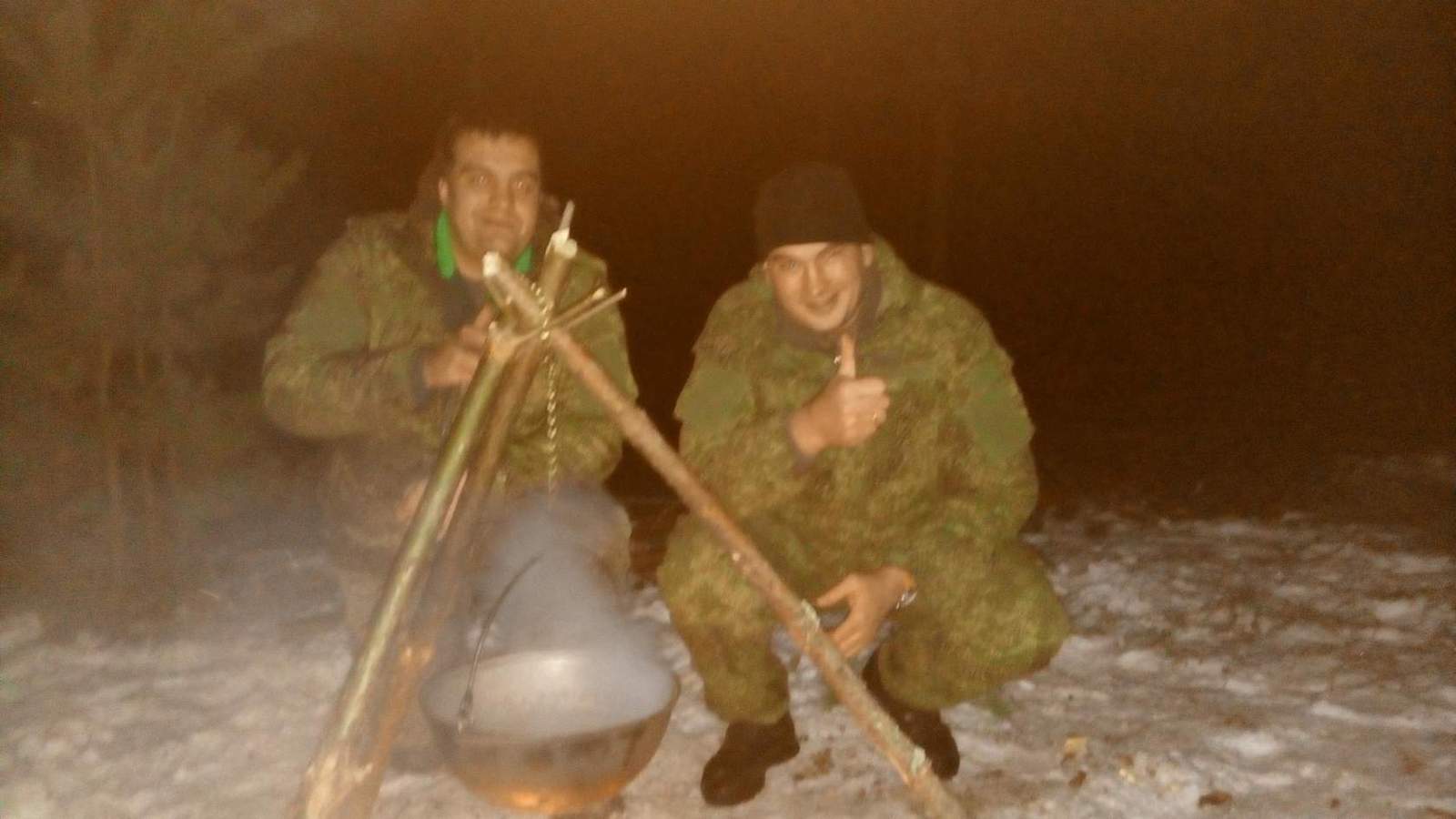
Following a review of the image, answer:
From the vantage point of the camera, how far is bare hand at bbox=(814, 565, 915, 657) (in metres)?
2.52

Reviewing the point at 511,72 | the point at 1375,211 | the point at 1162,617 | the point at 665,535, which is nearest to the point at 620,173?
the point at 511,72

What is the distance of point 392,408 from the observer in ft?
Answer: 8.89

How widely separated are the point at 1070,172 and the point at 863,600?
17.6 m

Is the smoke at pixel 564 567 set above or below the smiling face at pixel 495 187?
below

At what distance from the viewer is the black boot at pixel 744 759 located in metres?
2.65

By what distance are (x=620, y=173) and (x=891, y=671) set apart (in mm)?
20901

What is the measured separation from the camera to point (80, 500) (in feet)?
14.3

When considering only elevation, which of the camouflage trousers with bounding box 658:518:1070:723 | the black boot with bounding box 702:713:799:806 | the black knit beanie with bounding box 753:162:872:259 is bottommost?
the black boot with bounding box 702:713:799:806

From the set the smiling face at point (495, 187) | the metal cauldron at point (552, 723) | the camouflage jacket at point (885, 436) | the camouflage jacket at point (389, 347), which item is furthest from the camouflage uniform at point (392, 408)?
the metal cauldron at point (552, 723)

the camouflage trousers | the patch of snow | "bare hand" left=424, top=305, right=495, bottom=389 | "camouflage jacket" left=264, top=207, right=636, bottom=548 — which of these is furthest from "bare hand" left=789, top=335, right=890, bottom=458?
the patch of snow

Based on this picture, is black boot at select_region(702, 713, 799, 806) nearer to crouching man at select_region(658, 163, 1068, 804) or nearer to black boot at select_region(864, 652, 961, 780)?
crouching man at select_region(658, 163, 1068, 804)

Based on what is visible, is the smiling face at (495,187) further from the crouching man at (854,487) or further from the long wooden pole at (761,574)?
the long wooden pole at (761,574)

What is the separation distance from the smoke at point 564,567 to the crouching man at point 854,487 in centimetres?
24

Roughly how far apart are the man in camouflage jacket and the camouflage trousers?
0.47 metres
